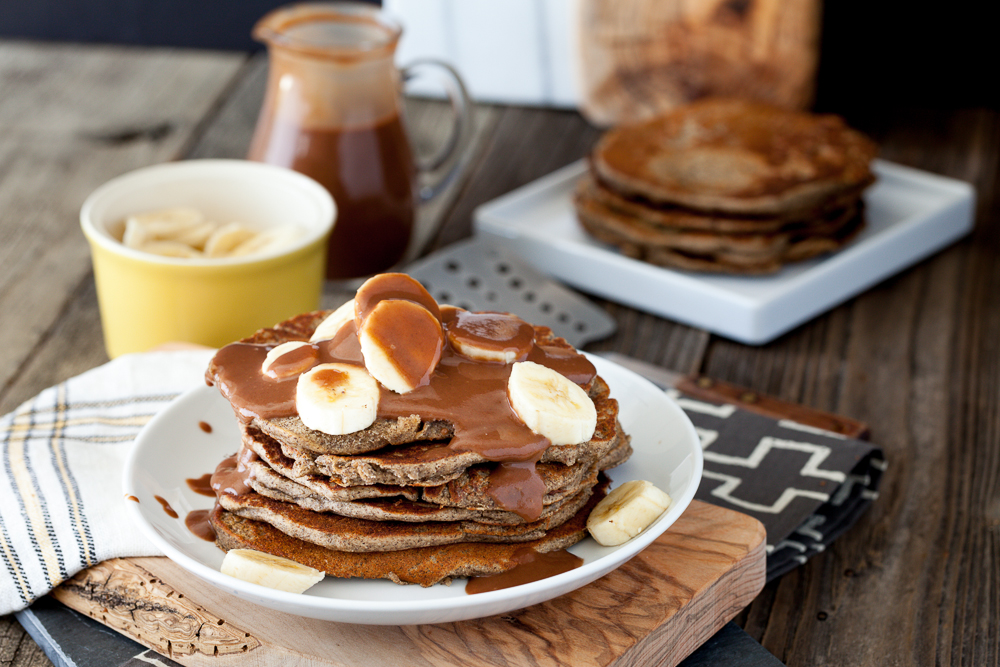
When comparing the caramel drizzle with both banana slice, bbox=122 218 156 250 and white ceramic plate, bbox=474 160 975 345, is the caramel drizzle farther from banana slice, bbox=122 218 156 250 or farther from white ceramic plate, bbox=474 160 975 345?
white ceramic plate, bbox=474 160 975 345

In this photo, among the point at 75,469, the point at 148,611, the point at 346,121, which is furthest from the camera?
the point at 346,121

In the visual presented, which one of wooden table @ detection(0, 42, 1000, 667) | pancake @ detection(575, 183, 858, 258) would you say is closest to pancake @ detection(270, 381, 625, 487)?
wooden table @ detection(0, 42, 1000, 667)

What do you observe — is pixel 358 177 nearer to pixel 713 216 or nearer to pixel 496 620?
pixel 713 216

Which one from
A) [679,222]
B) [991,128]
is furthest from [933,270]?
[991,128]

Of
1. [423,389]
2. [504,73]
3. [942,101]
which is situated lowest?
[942,101]

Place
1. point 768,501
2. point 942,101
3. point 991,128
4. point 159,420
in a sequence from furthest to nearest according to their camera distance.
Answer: point 942,101 < point 991,128 < point 768,501 < point 159,420

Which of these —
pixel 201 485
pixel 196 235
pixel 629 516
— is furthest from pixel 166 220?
pixel 629 516

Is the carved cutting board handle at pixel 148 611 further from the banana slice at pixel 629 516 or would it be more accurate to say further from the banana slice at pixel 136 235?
the banana slice at pixel 136 235

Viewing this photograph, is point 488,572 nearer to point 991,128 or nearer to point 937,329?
point 937,329
